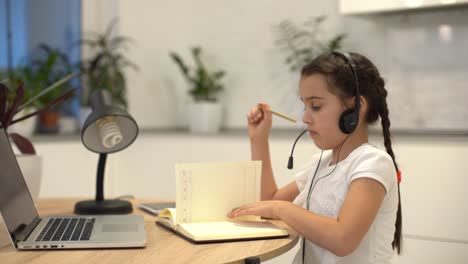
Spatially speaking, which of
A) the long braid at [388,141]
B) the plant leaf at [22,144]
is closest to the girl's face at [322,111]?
the long braid at [388,141]

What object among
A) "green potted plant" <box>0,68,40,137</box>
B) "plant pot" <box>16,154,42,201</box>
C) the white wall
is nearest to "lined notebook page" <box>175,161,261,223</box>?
"plant pot" <box>16,154,42,201</box>

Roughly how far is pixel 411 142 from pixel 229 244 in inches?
56.9

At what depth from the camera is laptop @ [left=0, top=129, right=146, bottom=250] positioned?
1.28m

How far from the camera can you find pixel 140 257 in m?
1.22

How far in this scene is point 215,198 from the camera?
1481 mm

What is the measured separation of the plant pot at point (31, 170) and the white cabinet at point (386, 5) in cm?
168

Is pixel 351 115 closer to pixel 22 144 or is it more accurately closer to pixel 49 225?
pixel 49 225

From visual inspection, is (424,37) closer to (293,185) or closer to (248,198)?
(293,185)

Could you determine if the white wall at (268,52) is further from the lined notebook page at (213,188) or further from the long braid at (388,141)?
the lined notebook page at (213,188)

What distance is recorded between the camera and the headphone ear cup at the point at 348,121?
143 cm

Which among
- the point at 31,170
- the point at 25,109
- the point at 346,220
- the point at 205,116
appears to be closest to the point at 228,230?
the point at 346,220

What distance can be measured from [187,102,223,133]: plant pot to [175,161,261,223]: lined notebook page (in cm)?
194

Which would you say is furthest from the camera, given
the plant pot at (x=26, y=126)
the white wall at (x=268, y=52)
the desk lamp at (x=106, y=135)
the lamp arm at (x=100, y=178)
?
the plant pot at (x=26, y=126)

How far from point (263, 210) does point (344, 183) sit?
0.70 feet
